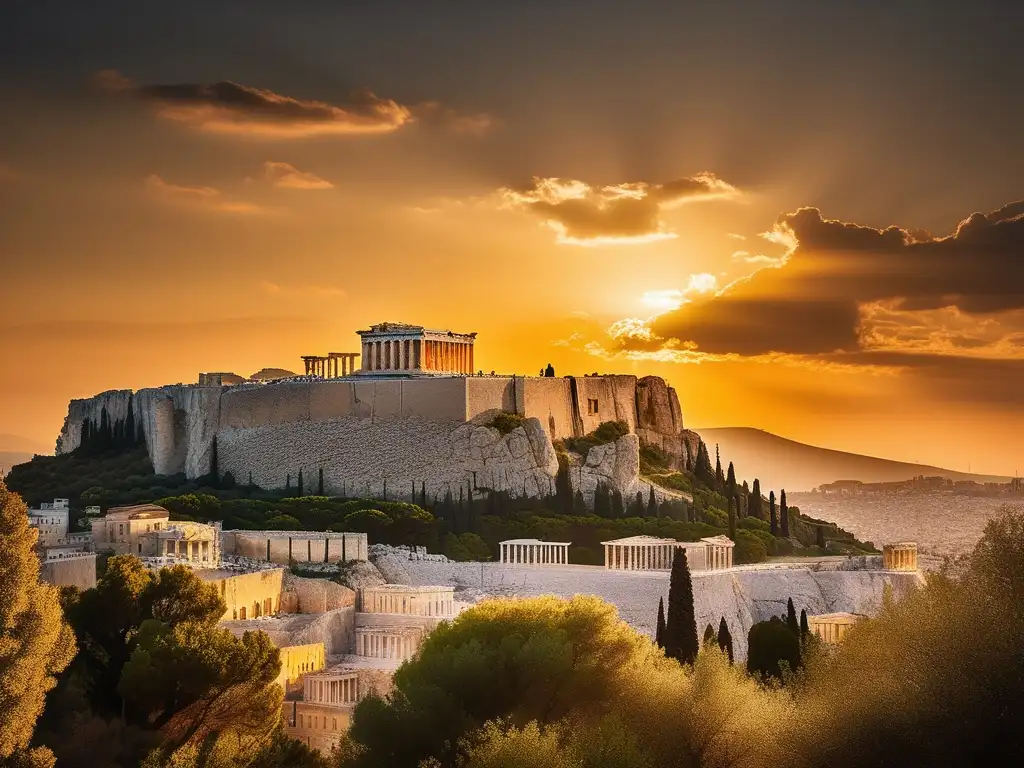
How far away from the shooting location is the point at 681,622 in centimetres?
3319

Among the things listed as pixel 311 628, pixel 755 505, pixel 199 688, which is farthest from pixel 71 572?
pixel 755 505

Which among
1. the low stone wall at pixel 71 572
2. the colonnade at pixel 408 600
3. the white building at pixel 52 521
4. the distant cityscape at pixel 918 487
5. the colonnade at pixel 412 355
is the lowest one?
the colonnade at pixel 408 600

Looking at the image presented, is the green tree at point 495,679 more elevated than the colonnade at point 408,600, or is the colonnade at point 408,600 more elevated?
the colonnade at point 408,600

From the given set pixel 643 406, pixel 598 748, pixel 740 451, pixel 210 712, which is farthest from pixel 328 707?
pixel 740 451

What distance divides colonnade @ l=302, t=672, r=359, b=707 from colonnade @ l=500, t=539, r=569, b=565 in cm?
1270

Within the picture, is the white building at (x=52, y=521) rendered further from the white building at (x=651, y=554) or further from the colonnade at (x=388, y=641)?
the white building at (x=651, y=554)

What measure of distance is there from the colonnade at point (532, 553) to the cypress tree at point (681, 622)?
9.55 m

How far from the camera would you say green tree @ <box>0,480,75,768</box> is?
21.1 meters

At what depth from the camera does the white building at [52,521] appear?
37.9 meters

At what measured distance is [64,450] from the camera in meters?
71.6

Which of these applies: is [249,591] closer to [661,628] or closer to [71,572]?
[71,572]

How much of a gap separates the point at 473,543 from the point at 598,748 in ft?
86.4

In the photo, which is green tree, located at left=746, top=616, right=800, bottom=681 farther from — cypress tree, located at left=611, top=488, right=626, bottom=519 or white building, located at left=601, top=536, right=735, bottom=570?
cypress tree, located at left=611, top=488, right=626, bottom=519

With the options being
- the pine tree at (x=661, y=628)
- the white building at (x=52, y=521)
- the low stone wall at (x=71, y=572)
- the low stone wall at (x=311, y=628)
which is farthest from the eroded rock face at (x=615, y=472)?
the low stone wall at (x=71, y=572)
